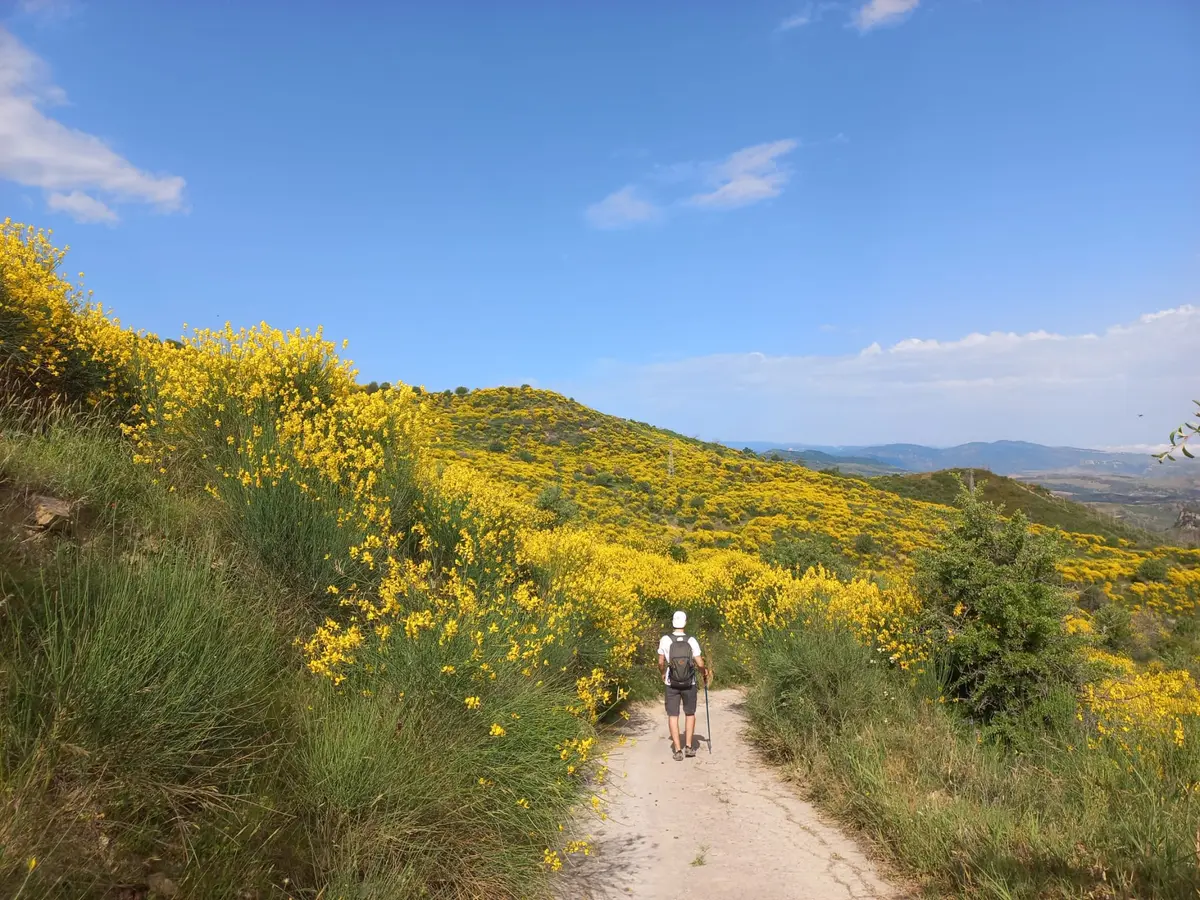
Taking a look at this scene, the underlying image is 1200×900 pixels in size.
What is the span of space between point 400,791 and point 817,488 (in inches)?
1703

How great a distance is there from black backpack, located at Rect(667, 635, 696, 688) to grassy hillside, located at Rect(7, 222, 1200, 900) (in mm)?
973

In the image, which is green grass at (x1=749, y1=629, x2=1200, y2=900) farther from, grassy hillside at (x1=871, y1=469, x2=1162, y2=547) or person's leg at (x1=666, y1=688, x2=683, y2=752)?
grassy hillside at (x1=871, y1=469, x2=1162, y2=547)

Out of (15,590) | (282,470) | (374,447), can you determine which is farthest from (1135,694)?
(15,590)

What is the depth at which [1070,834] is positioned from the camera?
443 cm

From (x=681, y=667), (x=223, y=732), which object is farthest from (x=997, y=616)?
(x=223, y=732)

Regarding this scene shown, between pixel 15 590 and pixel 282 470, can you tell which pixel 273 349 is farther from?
pixel 15 590

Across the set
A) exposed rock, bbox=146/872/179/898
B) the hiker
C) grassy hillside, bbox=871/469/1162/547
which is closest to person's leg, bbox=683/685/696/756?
the hiker

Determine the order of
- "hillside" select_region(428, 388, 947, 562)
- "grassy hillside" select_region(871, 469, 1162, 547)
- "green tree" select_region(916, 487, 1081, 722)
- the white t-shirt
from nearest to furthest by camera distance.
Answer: "green tree" select_region(916, 487, 1081, 722), the white t-shirt, "hillside" select_region(428, 388, 947, 562), "grassy hillside" select_region(871, 469, 1162, 547)

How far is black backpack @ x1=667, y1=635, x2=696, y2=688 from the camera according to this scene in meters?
8.12

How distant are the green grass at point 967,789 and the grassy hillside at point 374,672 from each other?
28 millimetres

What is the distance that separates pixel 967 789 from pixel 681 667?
3374 millimetres

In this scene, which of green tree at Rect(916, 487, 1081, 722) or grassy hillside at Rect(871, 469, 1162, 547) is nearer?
green tree at Rect(916, 487, 1081, 722)

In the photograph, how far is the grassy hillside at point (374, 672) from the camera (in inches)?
111

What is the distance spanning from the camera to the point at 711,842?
18.7ft
